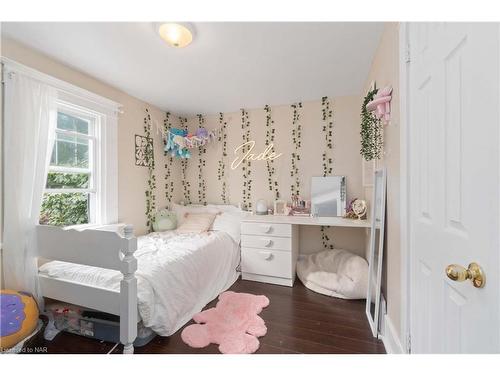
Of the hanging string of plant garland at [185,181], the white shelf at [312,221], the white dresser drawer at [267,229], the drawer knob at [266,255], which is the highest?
the hanging string of plant garland at [185,181]

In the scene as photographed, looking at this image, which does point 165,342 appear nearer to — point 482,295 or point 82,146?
point 482,295

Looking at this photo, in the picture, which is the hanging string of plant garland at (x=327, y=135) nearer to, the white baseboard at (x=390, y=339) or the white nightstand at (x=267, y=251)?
the white nightstand at (x=267, y=251)

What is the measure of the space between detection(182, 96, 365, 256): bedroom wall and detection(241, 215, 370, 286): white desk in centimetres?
49

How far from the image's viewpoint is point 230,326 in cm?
177

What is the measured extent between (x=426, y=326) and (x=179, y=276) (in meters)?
1.68

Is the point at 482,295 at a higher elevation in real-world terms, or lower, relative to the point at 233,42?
lower

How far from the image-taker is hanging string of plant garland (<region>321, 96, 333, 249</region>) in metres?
2.96

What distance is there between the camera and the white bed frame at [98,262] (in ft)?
4.58

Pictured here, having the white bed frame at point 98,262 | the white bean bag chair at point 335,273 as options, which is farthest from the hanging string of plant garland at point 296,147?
the white bed frame at point 98,262

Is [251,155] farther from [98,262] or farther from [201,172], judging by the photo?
[98,262]

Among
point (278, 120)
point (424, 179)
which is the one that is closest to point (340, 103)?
point (278, 120)

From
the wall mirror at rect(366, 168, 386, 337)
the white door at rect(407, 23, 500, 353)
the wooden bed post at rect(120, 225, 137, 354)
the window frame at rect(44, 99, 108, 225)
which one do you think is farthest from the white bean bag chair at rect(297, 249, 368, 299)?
the window frame at rect(44, 99, 108, 225)

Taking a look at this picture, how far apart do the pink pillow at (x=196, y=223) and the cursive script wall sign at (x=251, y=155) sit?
2.87ft

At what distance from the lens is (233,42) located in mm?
1718
